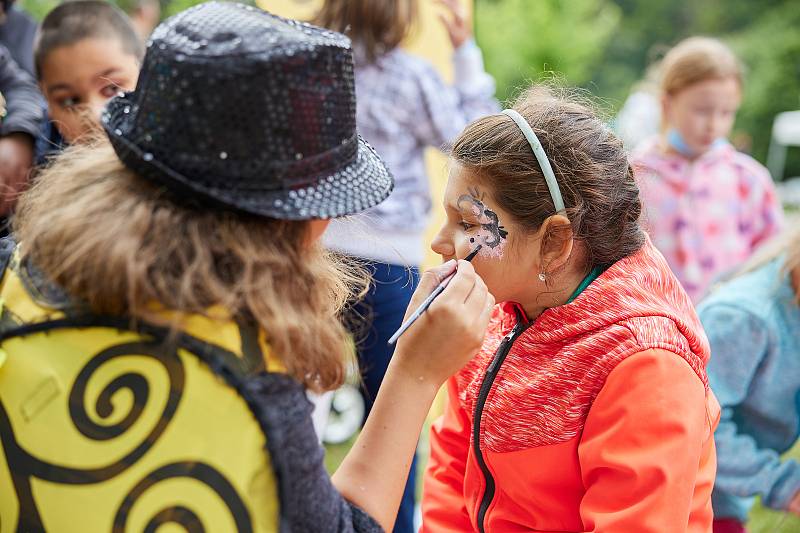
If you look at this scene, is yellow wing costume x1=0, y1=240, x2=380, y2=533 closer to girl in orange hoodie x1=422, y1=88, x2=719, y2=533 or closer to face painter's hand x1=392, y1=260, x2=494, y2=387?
face painter's hand x1=392, y1=260, x2=494, y2=387

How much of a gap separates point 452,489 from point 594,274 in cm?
54

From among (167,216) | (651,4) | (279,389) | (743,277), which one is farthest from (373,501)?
(651,4)

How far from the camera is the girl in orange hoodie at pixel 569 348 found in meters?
1.32

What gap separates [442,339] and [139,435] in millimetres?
468

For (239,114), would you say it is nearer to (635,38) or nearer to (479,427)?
(479,427)

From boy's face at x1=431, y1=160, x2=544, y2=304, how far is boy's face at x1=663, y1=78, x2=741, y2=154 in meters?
2.20

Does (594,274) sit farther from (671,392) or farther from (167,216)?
(167,216)

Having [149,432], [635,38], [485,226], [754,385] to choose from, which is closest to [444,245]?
[485,226]

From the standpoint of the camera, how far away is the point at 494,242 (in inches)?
61.7

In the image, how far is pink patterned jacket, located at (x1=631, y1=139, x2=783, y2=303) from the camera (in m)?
3.50

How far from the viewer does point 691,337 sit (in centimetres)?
142

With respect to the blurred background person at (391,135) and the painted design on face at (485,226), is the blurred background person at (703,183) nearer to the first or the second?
the blurred background person at (391,135)

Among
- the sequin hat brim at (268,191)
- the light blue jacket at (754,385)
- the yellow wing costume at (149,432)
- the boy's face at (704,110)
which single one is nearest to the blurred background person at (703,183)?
the boy's face at (704,110)

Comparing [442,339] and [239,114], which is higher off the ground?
[239,114]
